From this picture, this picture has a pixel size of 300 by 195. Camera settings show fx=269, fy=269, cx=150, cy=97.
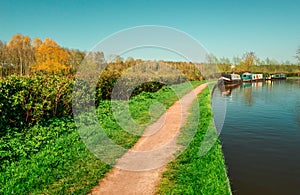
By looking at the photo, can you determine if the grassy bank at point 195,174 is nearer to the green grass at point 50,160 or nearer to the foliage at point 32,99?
the green grass at point 50,160

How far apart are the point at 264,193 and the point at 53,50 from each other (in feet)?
154

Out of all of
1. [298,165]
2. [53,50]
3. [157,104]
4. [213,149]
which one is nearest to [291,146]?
[298,165]

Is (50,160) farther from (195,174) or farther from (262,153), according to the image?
(262,153)

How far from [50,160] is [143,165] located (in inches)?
82.7

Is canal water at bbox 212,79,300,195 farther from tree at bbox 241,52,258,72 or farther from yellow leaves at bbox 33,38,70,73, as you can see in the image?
tree at bbox 241,52,258,72

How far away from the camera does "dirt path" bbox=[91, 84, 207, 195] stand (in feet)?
16.6

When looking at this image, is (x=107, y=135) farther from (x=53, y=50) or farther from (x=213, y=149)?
(x=53, y=50)

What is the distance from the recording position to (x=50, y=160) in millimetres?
6062

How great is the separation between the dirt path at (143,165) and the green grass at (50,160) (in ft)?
0.89

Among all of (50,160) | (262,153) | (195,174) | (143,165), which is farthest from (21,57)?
(195,174)

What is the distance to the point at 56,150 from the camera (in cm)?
674

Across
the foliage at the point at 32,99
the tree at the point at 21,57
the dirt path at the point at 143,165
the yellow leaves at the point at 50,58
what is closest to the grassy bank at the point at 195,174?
the dirt path at the point at 143,165

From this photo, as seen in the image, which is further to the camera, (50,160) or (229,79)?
(229,79)

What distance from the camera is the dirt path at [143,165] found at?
5.05 m
